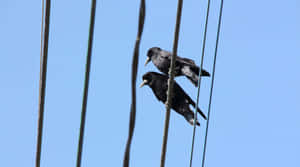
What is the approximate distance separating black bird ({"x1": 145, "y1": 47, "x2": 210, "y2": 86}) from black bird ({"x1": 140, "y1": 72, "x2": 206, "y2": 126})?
0.17m

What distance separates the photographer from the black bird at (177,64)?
29.1 ft

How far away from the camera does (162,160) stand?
388 centimetres

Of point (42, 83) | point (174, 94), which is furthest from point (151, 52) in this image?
point (42, 83)

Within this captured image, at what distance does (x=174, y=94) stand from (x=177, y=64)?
1.43ft

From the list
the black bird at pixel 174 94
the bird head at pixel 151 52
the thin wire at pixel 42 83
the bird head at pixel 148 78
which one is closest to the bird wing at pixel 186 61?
the black bird at pixel 174 94

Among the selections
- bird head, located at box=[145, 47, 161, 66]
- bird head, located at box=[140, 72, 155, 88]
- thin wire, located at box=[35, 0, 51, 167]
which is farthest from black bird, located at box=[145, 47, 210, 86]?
thin wire, located at box=[35, 0, 51, 167]

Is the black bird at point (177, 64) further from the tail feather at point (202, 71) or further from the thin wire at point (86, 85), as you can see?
the thin wire at point (86, 85)

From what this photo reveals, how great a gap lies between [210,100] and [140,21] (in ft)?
5.55

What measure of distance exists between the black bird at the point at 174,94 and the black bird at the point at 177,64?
0.17 meters

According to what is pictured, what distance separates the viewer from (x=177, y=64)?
9.10m

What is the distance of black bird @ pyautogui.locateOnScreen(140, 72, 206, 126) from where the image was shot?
9031 mm

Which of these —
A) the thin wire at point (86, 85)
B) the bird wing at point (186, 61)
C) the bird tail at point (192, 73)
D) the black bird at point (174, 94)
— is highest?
the thin wire at point (86, 85)

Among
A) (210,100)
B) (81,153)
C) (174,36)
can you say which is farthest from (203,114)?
(81,153)

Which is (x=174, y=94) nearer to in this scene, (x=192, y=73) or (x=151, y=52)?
(x=192, y=73)
